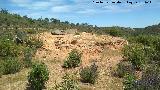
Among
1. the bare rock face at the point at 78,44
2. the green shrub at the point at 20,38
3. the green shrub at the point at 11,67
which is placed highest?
the green shrub at the point at 20,38

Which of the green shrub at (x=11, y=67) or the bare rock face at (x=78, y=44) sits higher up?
the bare rock face at (x=78, y=44)

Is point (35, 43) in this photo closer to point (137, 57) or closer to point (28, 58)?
point (28, 58)

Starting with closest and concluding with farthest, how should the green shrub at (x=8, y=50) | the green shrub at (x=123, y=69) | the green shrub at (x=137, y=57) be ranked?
the green shrub at (x=123, y=69), the green shrub at (x=137, y=57), the green shrub at (x=8, y=50)

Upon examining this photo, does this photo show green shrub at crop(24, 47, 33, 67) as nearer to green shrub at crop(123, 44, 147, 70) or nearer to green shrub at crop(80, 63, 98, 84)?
green shrub at crop(80, 63, 98, 84)

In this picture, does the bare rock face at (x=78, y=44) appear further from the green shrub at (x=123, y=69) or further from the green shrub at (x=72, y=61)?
the green shrub at (x=123, y=69)

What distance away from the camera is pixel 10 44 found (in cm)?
2578

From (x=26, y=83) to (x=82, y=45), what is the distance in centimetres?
788

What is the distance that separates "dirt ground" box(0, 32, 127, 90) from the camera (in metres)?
20.8

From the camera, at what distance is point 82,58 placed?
25.5 m

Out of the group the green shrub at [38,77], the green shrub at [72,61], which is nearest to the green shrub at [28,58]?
the green shrub at [72,61]

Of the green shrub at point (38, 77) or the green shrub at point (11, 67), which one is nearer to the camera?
the green shrub at point (38, 77)

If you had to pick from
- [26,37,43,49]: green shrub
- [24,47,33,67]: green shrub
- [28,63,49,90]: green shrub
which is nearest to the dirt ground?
[26,37,43,49]: green shrub

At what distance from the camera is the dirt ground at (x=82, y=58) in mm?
20802

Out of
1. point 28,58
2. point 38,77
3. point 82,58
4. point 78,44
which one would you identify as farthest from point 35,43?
point 38,77
